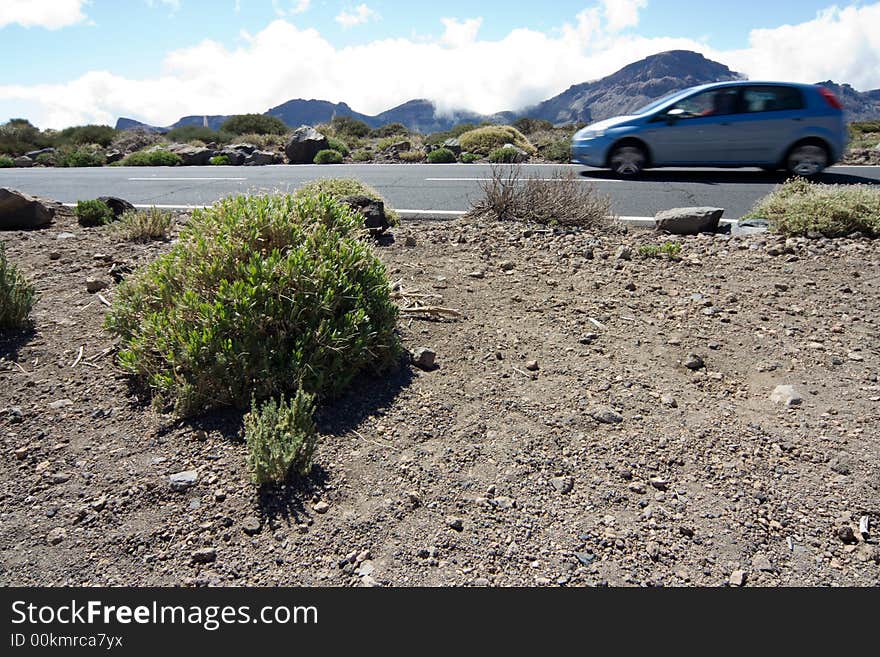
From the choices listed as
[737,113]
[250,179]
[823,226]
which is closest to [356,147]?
[250,179]

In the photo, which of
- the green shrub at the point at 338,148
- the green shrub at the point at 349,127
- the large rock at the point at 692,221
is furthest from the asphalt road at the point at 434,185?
the green shrub at the point at 349,127

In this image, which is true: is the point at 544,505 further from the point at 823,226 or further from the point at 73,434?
the point at 823,226

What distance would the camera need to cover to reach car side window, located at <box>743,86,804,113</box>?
34.4ft

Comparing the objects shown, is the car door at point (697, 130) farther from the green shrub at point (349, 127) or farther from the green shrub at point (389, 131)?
the green shrub at point (389, 131)

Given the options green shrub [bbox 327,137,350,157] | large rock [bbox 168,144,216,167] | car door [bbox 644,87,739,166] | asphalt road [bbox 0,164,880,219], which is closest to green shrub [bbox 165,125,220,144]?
large rock [bbox 168,144,216,167]

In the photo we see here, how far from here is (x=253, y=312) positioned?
317cm

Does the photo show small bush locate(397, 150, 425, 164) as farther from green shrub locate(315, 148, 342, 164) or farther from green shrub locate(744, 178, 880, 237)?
green shrub locate(744, 178, 880, 237)

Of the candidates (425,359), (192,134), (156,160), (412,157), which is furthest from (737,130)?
(192,134)

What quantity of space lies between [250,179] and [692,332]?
11419 mm

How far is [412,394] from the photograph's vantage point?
3.42m

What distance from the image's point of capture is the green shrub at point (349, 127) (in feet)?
94.8

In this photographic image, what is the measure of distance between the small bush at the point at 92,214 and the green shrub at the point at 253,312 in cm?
350

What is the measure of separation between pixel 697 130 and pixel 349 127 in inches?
841

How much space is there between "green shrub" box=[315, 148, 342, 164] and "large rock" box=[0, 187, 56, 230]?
40.3 feet
